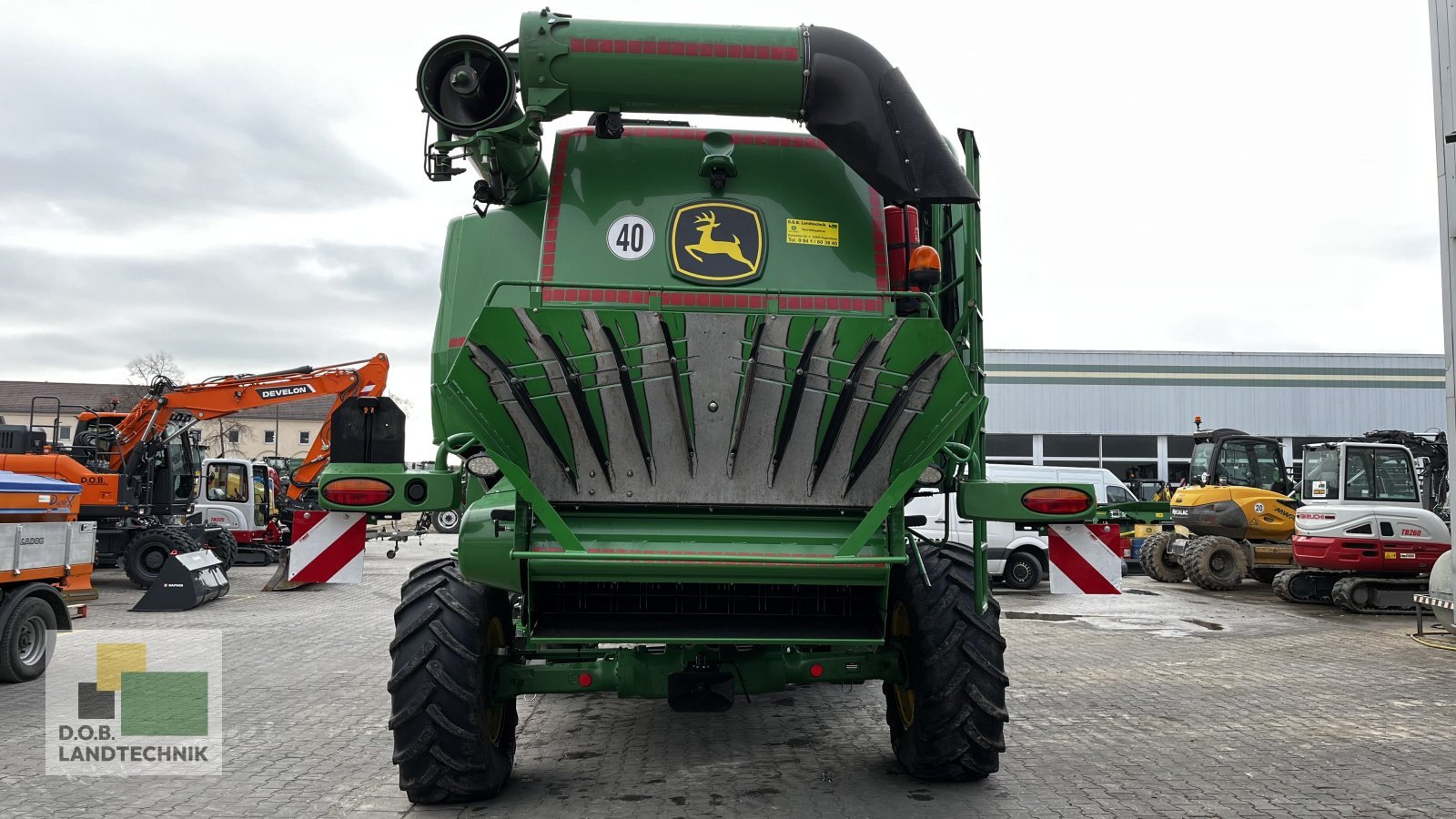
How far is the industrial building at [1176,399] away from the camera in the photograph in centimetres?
A: 3731

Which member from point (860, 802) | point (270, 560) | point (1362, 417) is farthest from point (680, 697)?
point (1362, 417)

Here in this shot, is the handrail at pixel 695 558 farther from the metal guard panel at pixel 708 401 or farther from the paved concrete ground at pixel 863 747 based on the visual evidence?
the paved concrete ground at pixel 863 747

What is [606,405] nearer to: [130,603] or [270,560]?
[130,603]

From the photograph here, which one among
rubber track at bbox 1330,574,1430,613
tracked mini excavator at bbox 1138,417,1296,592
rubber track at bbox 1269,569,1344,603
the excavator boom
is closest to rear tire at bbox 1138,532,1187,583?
tracked mini excavator at bbox 1138,417,1296,592

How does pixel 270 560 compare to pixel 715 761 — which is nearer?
pixel 715 761

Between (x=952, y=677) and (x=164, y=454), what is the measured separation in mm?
18168

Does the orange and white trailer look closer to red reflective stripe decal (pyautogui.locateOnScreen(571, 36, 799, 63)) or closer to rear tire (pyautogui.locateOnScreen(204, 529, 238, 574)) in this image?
red reflective stripe decal (pyautogui.locateOnScreen(571, 36, 799, 63))

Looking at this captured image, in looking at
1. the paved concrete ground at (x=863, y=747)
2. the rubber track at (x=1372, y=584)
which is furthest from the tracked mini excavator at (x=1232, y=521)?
the paved concrete ground at (x=863, y=747)

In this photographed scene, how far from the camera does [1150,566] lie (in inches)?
786

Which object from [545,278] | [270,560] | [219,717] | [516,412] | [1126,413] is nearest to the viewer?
[516,412]

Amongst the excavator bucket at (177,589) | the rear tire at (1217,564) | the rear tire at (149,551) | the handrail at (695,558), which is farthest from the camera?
the rear tire at (1217,564)

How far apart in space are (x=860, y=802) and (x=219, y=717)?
15.7 feet

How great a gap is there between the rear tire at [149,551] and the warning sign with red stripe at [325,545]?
539 inches

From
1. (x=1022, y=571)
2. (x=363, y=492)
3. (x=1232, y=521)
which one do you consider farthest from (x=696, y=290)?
(x=1232, y=521)
